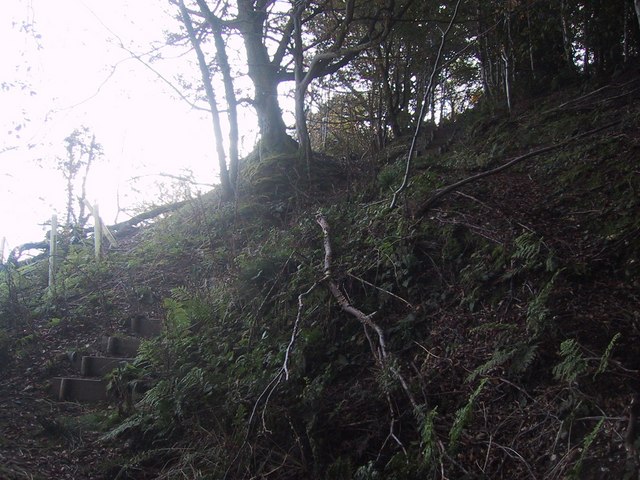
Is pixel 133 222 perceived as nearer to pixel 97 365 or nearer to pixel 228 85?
pixel 228 85

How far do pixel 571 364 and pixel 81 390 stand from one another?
522cm

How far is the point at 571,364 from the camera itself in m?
2.48

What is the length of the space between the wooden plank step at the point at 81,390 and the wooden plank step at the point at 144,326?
1289 millimetres

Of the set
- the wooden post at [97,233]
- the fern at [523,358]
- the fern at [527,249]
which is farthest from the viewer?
the wooden post at [97,233]

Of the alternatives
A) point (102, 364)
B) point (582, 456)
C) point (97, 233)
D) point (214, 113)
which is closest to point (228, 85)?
point (214, 113)

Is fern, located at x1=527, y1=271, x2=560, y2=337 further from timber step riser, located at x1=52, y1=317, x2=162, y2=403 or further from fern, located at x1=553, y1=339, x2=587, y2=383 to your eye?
timber step riser, located at x1=52, y1=317, x2=162, y2=403

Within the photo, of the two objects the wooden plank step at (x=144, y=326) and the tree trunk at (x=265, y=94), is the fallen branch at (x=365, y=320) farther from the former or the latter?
the tree trunk at (x=265, y=94)

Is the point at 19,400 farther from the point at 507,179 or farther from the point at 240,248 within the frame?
the point at 507,179

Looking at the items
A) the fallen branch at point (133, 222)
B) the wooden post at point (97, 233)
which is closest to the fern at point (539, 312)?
the wooden post at point (97, 233)

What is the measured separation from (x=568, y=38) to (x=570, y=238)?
19.9 ft

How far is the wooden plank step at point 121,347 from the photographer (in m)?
5.99

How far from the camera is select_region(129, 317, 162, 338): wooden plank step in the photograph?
6.55 m

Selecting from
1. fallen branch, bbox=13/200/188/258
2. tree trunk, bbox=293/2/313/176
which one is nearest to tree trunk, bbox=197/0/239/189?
tree trunk, bbox=293/2/313/176

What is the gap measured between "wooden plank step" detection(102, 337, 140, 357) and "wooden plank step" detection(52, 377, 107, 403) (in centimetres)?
70
